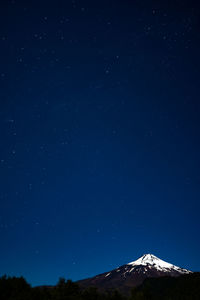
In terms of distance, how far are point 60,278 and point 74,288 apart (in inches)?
183

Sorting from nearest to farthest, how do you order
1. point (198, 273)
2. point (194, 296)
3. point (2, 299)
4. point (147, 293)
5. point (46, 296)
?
point (2, 299)
point (46, 296)
point (147, 293)
point (194, 296)
point (198, 273)

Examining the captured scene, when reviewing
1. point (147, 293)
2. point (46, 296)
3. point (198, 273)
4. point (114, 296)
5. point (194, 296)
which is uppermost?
point (46, 296)

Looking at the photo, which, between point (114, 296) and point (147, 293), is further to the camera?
point (147, 293)

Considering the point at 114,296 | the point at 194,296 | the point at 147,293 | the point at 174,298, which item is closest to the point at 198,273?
the point at 174,298

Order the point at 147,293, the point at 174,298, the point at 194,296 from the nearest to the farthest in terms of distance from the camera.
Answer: the point at 147,293 → the point at 194,296 → the point at 174,298

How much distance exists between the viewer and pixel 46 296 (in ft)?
215

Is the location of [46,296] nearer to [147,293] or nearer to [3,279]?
[3,279]

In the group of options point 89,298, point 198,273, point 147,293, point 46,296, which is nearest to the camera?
point 46,296

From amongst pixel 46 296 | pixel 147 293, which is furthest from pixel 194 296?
pixel 46 296

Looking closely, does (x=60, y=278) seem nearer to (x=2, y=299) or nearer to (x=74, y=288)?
(x=74, y=288)

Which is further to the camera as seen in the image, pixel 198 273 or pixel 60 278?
pixel 198 273

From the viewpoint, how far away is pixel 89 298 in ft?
234

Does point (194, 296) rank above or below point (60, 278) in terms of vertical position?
below

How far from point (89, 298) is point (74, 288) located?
213 inches
